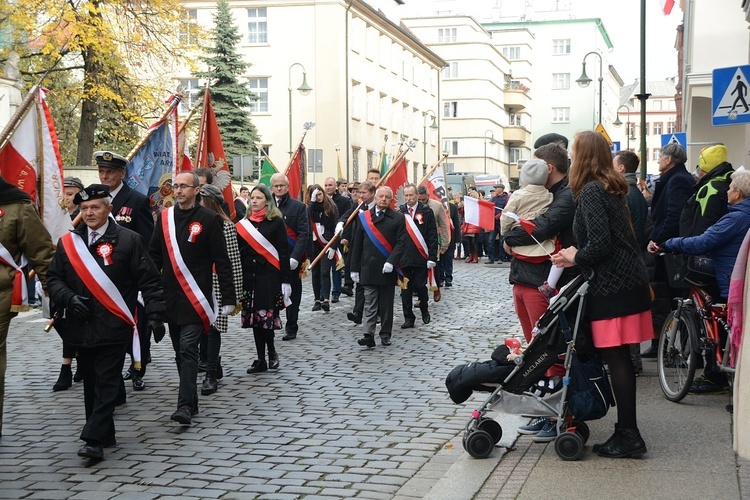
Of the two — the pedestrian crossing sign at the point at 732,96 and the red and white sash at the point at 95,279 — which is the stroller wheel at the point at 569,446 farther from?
the pedestrian crossing sign at the point at 732,96

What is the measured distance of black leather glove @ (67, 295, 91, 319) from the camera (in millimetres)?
6684

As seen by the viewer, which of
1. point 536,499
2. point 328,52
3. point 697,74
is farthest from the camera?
point 328,52

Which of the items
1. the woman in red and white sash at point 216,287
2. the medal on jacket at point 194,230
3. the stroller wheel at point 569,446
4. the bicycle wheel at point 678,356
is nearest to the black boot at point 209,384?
the woman in red and white sash at point 216,287

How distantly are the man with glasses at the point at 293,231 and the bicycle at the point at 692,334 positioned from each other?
5148 millimetres

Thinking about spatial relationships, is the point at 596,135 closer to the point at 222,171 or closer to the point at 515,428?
the point at 515,428

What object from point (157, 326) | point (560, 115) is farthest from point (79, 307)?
point (560, 115)

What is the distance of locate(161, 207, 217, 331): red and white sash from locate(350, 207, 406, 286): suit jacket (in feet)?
14.0

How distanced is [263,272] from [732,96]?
5.30 m

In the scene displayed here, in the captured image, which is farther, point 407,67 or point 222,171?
point 407,67

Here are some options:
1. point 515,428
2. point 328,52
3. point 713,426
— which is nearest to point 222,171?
point 515,428

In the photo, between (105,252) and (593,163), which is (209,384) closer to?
(105,252)

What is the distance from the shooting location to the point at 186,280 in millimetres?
7816

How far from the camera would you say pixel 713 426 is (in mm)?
7023

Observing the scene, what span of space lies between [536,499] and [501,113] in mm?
87046
